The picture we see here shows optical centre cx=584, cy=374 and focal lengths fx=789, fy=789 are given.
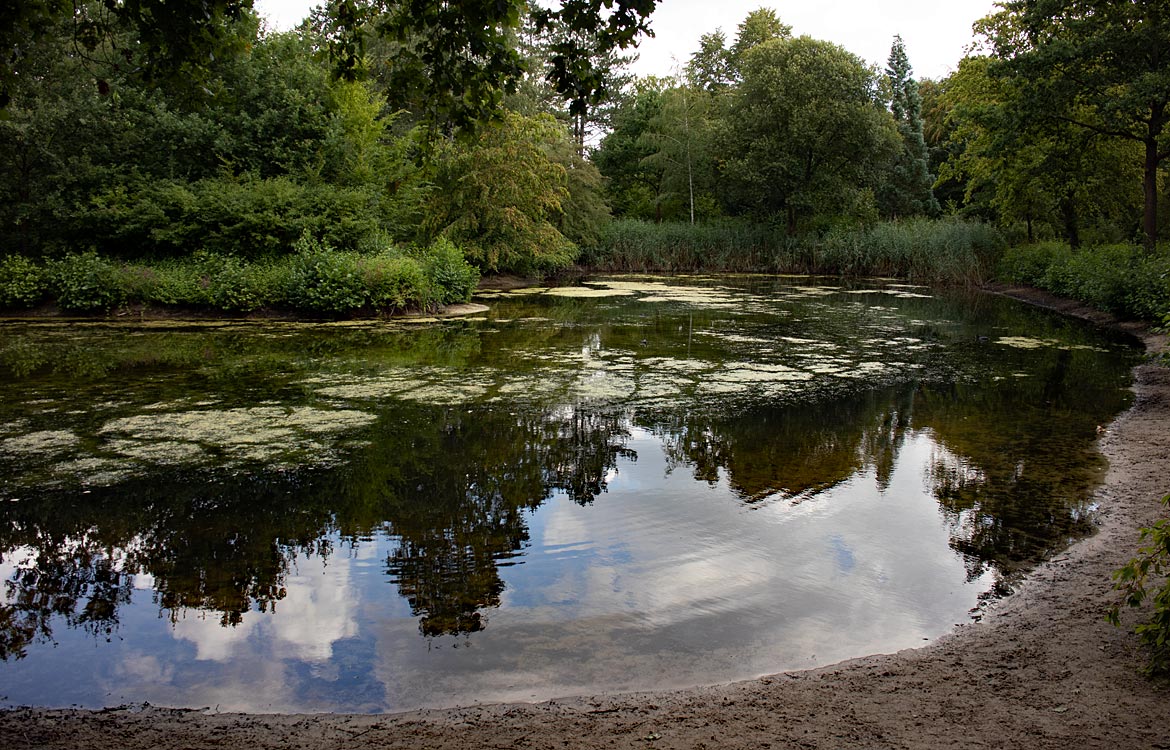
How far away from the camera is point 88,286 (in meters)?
14.8

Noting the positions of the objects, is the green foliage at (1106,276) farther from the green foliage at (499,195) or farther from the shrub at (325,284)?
the green foliage at (499,195)

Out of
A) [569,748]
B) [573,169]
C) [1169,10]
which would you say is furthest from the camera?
[573,169]

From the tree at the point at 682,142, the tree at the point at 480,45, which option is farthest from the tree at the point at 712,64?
the tree at the point at 480,45

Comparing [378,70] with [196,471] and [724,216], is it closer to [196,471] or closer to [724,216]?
[724,216]

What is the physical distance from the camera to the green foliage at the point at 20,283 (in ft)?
49.1

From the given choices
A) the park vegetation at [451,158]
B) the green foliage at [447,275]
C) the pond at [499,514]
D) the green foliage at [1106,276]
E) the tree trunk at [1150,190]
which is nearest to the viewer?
the pond at [499,514]

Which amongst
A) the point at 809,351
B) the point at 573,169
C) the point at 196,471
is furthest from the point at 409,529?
the point at 573,169

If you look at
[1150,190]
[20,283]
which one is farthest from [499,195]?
[1150,190]

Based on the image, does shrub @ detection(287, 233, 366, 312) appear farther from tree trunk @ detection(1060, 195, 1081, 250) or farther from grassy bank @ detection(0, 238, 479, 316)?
tree trunk @ detection(1060, 195, 1081, 250)

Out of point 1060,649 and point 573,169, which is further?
point 573,169

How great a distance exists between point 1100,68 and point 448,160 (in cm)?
1657

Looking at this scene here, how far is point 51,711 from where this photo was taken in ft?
9.46

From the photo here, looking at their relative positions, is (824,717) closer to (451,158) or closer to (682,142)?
(451,158)

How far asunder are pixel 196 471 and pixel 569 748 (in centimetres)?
442
